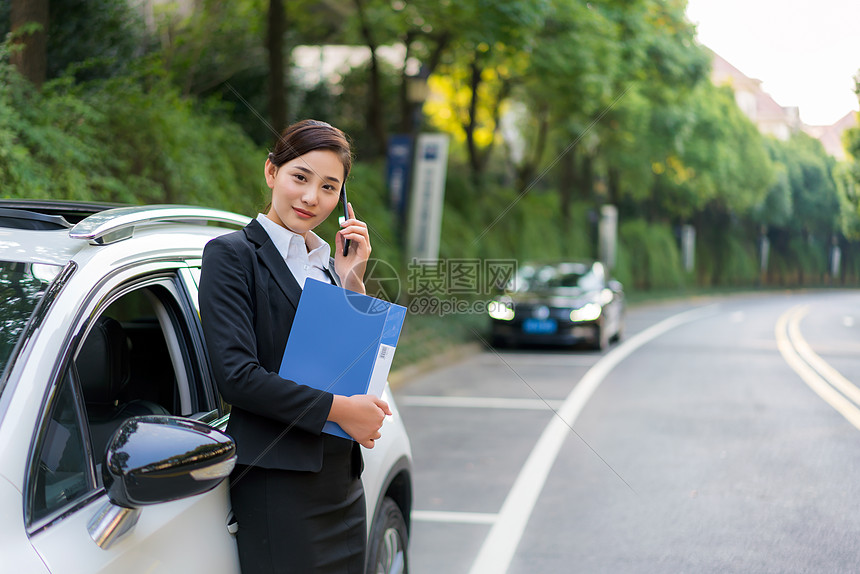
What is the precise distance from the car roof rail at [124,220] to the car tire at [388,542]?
1.18 meters

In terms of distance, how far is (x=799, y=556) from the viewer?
4281mm

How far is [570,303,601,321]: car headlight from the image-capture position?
14.4 m

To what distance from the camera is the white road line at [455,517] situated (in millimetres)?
5152

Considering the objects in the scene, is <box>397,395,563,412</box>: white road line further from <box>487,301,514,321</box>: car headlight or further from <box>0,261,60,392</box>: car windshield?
<box>0,261,60,392</box>: car windshield

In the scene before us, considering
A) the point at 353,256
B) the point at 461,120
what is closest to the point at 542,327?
the point at 353,256

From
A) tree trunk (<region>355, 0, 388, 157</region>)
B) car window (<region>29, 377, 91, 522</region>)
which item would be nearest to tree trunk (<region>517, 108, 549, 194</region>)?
tree trunk (<region>355, 0, 388, 157</region>)

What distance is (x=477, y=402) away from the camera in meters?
9.50

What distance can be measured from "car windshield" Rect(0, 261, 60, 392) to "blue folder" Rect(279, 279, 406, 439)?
22.2 inches

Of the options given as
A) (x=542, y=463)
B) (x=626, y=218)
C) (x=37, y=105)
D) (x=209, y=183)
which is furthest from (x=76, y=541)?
(x=626, y=218)

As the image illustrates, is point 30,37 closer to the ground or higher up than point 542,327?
higher up

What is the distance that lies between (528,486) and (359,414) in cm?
404

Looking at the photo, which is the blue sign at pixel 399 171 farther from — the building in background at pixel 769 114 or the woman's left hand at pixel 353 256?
the woman's left hand at pixel 353 256

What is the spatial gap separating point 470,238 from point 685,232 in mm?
23670

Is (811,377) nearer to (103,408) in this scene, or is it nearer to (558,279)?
(558,279)
